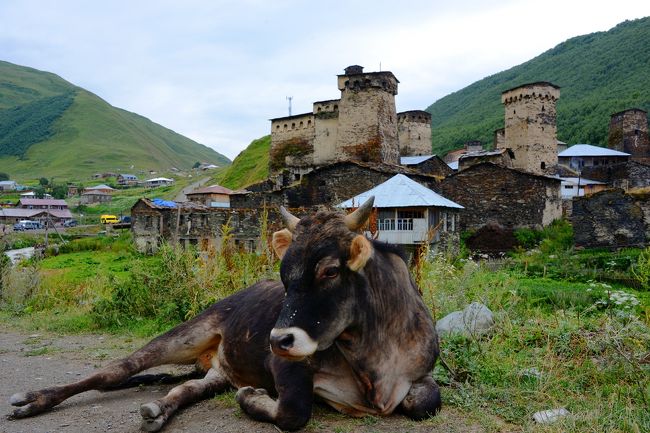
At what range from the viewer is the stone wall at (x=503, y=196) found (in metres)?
36.4

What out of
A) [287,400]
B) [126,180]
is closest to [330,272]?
[287,400]

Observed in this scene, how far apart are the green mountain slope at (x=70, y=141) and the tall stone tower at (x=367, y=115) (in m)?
103

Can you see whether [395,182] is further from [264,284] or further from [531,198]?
[264,284]

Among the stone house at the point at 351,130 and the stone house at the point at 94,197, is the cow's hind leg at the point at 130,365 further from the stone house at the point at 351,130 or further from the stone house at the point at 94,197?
the stone house at the point at 94,197

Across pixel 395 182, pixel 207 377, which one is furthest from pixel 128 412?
pixel 395 182

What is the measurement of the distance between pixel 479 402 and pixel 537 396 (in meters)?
0.48

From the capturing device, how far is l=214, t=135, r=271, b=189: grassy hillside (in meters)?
63.7

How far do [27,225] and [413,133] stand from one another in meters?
48.2

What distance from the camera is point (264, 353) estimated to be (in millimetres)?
4551

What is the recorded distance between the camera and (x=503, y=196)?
37.0 metres

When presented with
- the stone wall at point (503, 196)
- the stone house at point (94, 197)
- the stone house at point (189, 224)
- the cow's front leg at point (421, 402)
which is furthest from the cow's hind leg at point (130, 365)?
the stone house at point (94, 197)

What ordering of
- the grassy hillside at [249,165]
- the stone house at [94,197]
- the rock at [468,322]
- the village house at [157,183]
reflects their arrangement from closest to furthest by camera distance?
1. the rock at [468,322]
2. the grassy hillside at [249,165]
3. the stone house at [94,197]
4. the village house at [157,183]

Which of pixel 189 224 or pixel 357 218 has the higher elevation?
pixel 357 218

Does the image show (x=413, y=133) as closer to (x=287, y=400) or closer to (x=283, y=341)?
(x=287, y=400)
